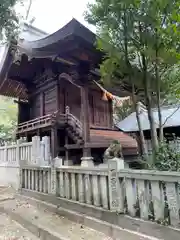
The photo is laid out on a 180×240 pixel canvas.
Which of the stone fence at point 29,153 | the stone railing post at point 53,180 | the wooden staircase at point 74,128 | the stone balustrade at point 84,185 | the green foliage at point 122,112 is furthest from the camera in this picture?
the green foliage at point 122,112

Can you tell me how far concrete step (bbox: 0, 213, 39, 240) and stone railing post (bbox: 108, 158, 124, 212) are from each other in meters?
1.34

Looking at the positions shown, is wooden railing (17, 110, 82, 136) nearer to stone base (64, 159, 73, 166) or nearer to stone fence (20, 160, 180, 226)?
stone base (64, 159, 73, 166)

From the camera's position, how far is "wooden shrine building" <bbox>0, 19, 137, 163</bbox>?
6.82m

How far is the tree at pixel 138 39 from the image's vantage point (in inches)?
162

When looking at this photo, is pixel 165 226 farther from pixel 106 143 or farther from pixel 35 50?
pixel 35 50

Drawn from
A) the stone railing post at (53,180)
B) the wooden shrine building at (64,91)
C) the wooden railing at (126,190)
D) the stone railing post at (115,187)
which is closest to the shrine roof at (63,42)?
the wooden shrine building at (64,91)

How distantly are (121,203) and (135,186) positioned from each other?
1.10ft

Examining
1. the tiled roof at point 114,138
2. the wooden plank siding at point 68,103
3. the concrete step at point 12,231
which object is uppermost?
the wooden plank siding at point 68,103

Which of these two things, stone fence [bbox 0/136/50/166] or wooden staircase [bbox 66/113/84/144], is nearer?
→ stone fence [bbox 0/136/50/166]

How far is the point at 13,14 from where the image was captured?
14.5 feet

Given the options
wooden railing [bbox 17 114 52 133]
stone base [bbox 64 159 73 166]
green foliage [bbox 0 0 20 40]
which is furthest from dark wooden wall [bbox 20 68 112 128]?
green foliage [bbox 0 0 20 40]

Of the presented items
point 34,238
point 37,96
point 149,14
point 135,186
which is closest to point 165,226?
point 135,186

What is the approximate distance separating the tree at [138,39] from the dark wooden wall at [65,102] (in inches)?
168

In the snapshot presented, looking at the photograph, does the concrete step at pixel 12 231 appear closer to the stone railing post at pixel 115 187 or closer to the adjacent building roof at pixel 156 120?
the stone railing post at pixel 115 187
